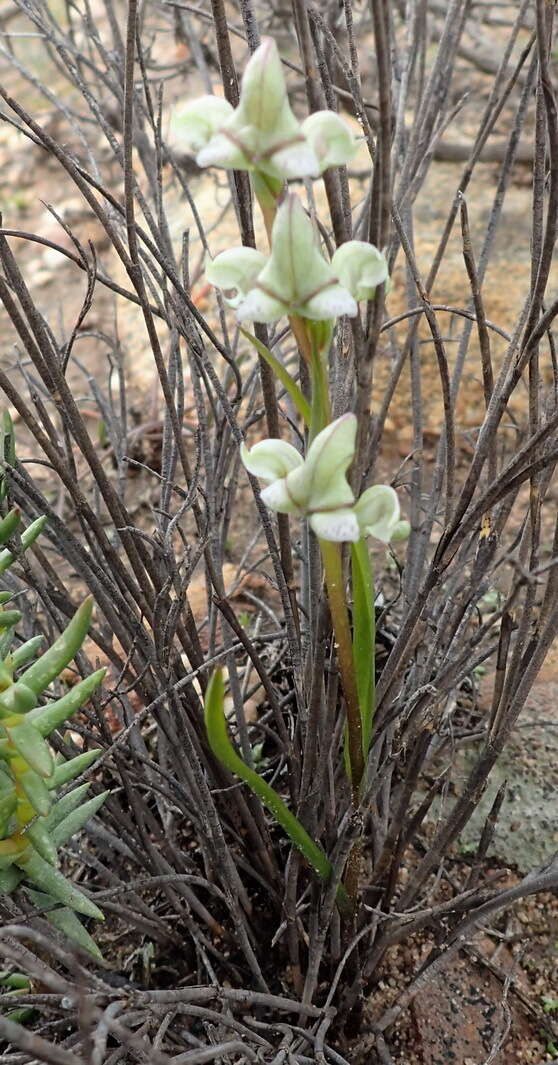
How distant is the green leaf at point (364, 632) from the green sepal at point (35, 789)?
0.77 feet

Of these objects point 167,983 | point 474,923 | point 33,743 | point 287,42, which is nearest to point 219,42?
point 33,743

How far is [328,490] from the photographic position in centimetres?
51

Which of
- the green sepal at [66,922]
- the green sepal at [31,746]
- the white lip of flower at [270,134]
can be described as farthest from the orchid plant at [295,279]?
the green sepal at [66,922]

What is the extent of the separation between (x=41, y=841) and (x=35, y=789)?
41mm

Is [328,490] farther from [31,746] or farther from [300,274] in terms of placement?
[31,746]

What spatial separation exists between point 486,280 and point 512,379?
1.58 metres

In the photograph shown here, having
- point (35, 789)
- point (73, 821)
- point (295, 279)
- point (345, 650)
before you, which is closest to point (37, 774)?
point (35, 789)

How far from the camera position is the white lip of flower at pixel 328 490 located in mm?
487

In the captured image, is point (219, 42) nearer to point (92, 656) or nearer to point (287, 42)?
point (92, 656)

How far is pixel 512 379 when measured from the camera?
0.60 m

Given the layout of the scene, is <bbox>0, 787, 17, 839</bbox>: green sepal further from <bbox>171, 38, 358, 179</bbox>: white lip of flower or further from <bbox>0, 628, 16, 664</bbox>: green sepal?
<bbox>171, 38, 358, 179</bbox>: white lip of flower

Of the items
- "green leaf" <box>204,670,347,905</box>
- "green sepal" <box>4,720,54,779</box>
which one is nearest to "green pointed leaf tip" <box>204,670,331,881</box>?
"green leaf" <box>204,670,347,905</box>

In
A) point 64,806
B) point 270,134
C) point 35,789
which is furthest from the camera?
point 64,806

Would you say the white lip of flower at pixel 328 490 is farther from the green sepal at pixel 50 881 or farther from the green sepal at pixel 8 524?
the green sepal at pixel 50 881
